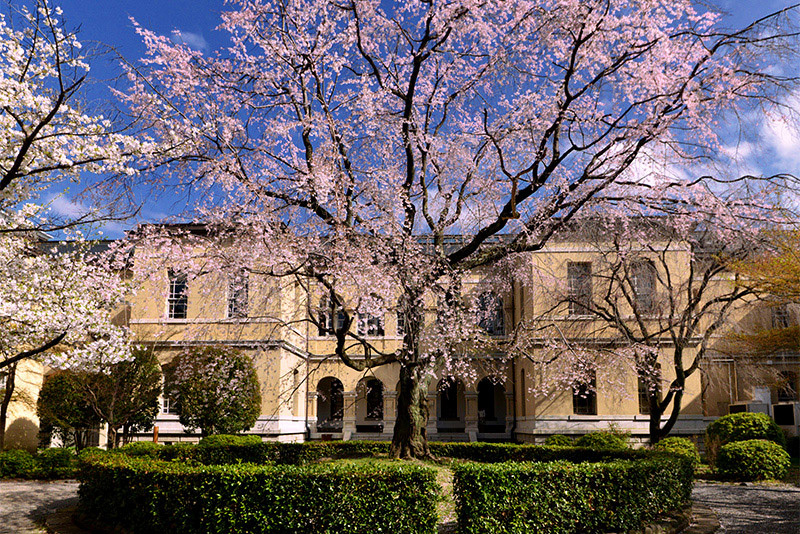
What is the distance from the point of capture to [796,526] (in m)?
10.2

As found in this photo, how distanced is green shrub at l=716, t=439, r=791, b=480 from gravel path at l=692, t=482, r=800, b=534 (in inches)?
30.0

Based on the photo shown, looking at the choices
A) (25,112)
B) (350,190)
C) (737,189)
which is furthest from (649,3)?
(25,112)

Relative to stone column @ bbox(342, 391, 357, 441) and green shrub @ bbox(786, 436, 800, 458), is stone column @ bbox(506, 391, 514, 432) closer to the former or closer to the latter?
stone column @ bbox(342, 391, 357, 441)

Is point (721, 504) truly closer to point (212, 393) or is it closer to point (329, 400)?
point (212, 393)

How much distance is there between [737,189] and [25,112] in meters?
11.7

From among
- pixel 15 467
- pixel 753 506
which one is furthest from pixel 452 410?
pixel 753 506

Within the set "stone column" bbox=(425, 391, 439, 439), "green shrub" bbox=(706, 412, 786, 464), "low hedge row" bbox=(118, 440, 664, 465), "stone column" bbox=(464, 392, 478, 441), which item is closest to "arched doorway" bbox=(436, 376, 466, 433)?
"stone column" bbox=(425, 391, 439, 439)

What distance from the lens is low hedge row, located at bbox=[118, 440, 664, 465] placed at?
13968 millimetres

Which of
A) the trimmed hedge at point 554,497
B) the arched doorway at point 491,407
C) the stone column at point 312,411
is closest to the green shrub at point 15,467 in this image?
the stone column at point 312,411

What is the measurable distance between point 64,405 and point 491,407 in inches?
884

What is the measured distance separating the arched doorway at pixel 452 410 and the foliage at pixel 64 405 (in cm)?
1906

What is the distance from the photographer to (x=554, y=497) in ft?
27.8

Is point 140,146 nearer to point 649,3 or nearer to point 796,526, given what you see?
point 649,3

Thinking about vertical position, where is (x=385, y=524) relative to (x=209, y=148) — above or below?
below
